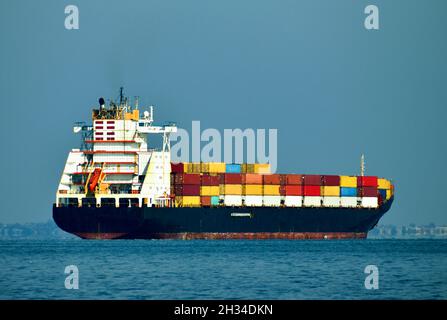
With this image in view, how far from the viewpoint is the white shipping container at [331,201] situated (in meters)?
106

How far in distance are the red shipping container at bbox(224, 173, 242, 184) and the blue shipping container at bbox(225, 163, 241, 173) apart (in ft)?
5.60

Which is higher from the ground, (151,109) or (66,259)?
(151,109)

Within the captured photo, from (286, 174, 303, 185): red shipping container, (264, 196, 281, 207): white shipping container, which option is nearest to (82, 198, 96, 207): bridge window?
(264, 196, 281, 207): white shipping container

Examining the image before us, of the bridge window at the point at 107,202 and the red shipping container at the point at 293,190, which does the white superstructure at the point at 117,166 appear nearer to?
the bridge window at the point at 107,202

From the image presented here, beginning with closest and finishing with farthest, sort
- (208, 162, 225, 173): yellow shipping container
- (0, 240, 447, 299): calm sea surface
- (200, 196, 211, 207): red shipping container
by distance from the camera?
1. (0, 240, 447, 299): calm sea surface
2. (200, 196, 211, 207): red shipping container
3. (208, 162, 225, 173): yellow shipping container

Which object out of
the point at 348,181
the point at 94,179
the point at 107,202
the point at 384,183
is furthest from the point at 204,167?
the point at 384,183

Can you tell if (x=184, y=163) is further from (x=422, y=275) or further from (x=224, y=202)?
(x=422, y=275)

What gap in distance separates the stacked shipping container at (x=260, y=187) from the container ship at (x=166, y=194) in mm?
93

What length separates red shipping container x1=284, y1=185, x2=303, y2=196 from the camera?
103562mm

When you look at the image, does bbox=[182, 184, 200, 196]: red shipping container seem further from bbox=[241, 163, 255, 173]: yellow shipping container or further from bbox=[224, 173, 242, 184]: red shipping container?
bbox=[241, 163, 255, 173]: yellow shipping container

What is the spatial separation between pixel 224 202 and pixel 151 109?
1120 centimetres

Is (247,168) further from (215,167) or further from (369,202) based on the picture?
(369,202)
